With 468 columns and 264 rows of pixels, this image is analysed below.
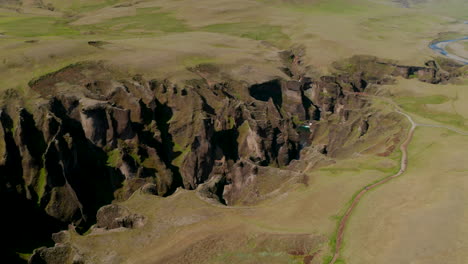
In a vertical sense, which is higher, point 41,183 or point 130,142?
point 130,142

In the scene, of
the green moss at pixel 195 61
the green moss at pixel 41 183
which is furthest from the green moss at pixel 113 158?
the green moss at pixel 195 61

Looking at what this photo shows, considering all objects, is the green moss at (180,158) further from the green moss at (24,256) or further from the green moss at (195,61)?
the green moss at (195,61)

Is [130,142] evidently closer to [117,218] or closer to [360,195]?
[117,218]

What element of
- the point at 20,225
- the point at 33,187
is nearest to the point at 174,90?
the point at 33,187

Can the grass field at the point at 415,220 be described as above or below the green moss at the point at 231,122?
above

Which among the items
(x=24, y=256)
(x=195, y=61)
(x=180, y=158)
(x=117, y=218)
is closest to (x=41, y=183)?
(x=24, y=256)

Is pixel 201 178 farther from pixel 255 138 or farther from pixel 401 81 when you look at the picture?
pixel 401 81

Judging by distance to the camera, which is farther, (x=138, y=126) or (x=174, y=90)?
(x=174, y=90)

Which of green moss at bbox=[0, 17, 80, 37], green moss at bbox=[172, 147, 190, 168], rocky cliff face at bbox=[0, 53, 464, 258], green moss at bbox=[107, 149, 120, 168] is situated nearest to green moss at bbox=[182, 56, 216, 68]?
rocky cliff face at bbox=[0, 53, 464, 258]
